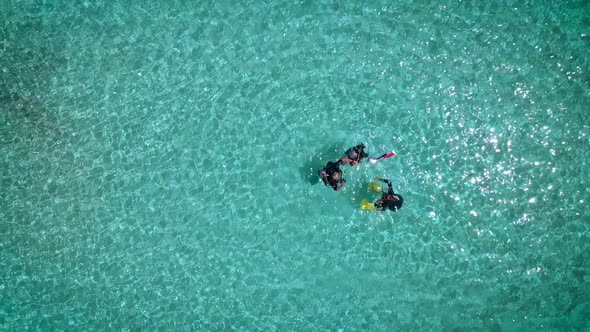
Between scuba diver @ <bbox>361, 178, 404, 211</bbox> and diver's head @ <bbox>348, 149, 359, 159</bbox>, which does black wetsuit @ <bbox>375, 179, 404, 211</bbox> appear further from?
diver's head @ <bbox>348, 149, 359, 159</bbox>

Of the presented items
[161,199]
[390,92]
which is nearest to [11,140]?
[161,199]

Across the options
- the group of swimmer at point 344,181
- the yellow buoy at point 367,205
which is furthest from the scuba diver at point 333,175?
the yellow buoy at point 367,205

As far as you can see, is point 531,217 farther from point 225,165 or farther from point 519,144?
point 225,165

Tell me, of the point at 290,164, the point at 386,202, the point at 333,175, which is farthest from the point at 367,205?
the point at 290,164

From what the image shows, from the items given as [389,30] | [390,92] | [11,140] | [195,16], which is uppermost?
[389,30]

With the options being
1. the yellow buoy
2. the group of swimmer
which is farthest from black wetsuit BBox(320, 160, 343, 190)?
the yellow buoy

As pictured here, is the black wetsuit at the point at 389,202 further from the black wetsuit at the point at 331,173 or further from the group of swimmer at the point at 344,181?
the black wetsuit at the point at 331,173
